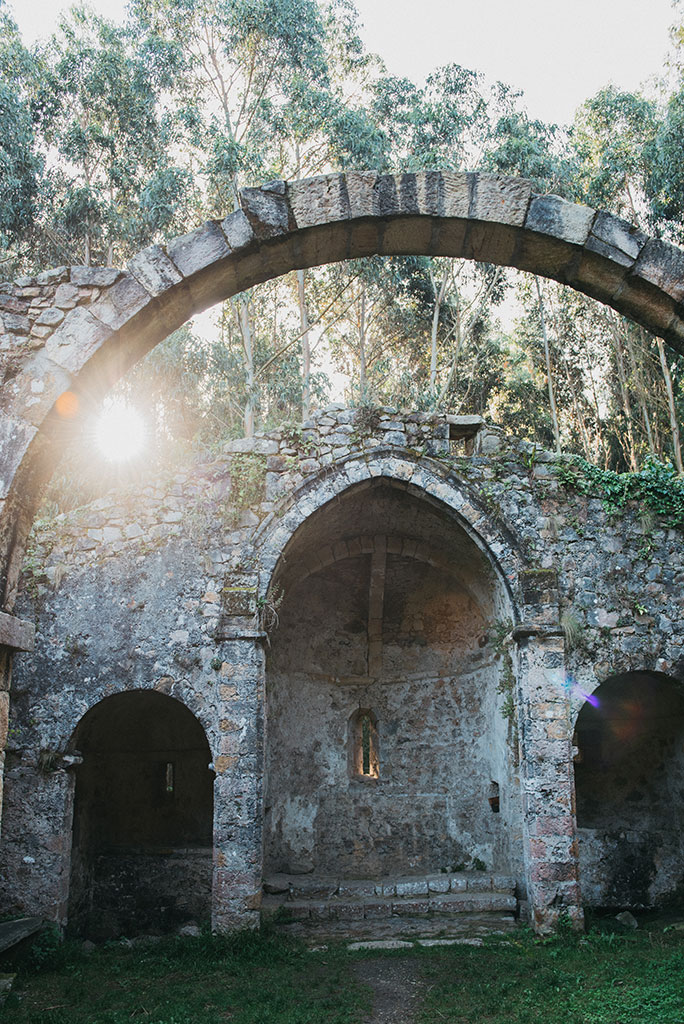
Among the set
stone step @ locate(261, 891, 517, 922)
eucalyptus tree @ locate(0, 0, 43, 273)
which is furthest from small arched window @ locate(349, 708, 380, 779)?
eucalyptus tree @ locate(0, 0, 43, 273)

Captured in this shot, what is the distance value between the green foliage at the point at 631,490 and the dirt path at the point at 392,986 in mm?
5345

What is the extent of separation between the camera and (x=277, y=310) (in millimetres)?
18938

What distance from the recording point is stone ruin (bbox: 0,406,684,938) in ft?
26.9

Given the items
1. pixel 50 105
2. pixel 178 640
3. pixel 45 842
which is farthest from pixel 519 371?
pixel 45 842

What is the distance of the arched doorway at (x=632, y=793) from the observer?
9.64 m

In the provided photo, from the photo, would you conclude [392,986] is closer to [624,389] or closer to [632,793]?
[632,793]

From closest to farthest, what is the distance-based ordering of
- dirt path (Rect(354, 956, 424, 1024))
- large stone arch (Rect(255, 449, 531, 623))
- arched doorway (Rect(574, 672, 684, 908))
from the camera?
1. dirt path (Rect(354, 956, 424, 1024))
2. large stone arch (Rect(255, 449, 531, 623))
3. arched doorway (Rect(574, 672, 684, 908))

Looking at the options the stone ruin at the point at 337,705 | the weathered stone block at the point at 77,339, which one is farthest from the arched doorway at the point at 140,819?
the weathered stone block at the point at 77,339

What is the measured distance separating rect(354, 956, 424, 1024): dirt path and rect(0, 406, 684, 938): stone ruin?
124 centimetres

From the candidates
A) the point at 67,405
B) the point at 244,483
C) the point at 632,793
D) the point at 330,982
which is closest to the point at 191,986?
the point at 330,982

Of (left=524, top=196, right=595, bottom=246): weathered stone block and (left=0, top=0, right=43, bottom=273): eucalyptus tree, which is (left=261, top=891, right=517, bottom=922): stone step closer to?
(left=524, top=196, right=595, bottom=246): weathered stone block

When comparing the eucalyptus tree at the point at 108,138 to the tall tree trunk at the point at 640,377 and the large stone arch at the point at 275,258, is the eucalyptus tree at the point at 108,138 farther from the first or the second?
the large stone arch at the point at 275,258

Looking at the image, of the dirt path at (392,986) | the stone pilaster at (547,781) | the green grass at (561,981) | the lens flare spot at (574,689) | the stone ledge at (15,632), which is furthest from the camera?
the lens flare spot at (574,689)

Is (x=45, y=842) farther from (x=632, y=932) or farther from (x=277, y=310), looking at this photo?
(x=277, y=310)
